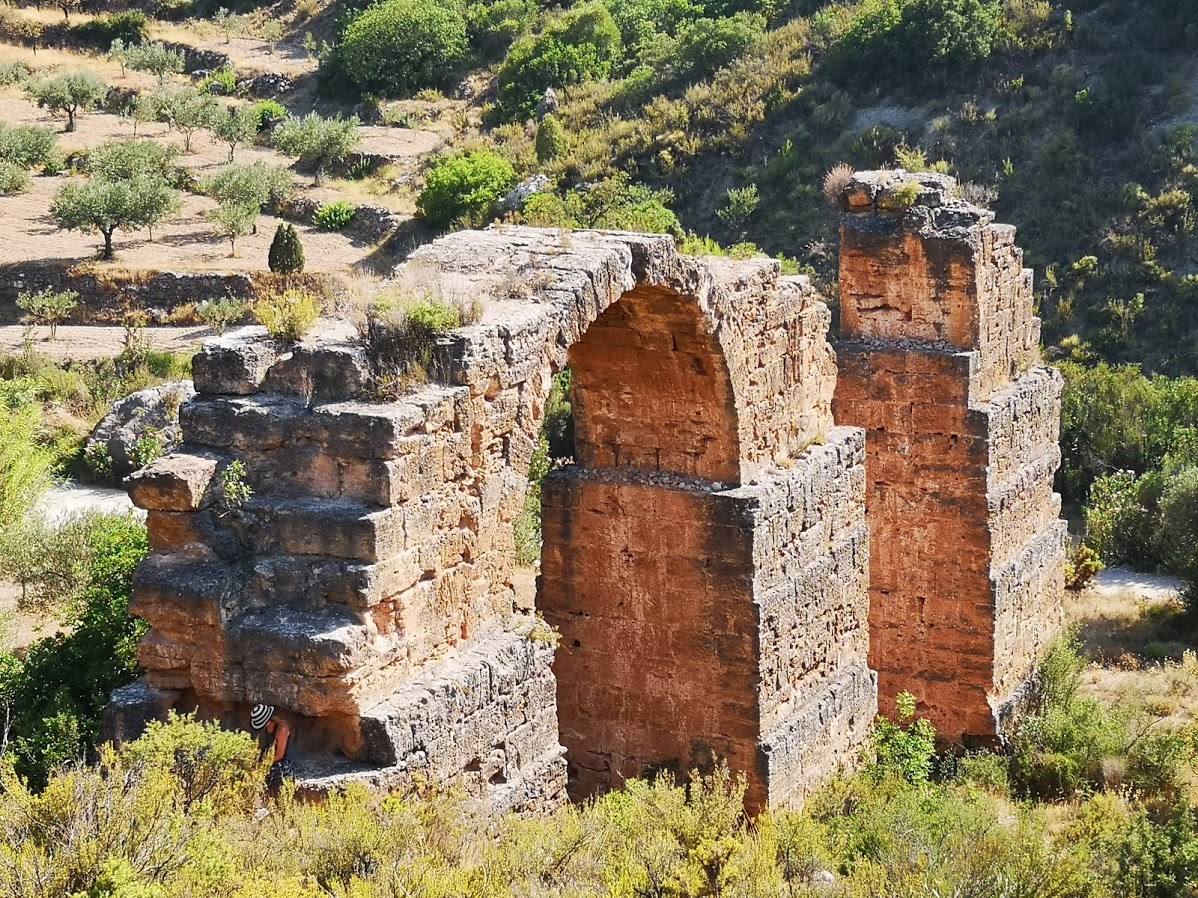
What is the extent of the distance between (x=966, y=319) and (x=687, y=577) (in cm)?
413

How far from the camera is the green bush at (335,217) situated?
3130 cm

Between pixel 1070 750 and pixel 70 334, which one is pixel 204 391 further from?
pixel 70 334

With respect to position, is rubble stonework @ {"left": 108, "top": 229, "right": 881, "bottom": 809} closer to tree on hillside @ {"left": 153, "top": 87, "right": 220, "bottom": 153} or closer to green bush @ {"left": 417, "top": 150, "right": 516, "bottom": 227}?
green bush @ {"left": 417, "top": 150, "right": 516, "bottom": 227}

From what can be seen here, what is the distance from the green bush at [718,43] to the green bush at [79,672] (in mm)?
24187

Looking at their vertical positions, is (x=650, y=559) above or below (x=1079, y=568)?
above

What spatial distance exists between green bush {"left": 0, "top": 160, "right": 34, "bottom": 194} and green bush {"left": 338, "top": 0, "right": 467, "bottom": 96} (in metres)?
10.1

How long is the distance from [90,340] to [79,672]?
16.3 m

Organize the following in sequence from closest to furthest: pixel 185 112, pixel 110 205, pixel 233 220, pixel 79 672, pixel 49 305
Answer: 1. pixel 79 672
2. pixel 49 305
3. pixel 110 205
4. pixel 233 220
5. pixel 185 112

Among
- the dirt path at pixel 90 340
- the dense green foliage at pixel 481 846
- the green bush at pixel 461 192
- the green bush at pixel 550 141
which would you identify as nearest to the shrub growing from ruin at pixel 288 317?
the dense green foliage at pixel 481 846

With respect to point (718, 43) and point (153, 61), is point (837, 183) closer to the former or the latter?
point (718, 43)

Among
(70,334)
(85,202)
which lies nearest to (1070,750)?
(70,334)

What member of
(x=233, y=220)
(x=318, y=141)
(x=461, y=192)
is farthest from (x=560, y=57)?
(x=233, y=220)

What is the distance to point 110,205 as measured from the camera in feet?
92.6

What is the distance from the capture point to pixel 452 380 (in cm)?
775
